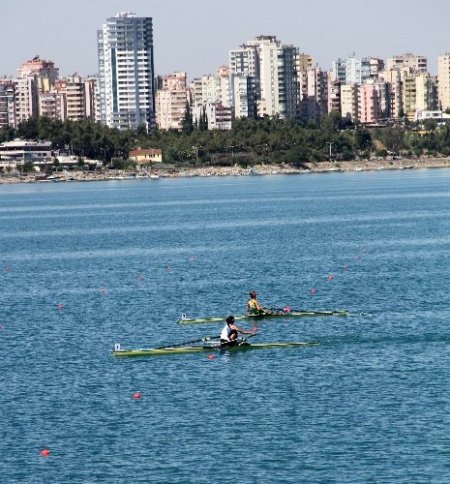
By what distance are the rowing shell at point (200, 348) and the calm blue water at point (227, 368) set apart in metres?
0.45

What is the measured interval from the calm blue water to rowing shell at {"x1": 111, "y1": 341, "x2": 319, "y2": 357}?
0.45 metres

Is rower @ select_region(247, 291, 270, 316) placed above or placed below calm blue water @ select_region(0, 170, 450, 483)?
above

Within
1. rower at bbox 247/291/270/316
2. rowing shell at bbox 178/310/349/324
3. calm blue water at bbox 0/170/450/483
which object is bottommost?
calm blue water at bbox 0/170/450/483

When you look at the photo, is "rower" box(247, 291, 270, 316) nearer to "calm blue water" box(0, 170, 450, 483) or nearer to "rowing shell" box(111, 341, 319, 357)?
"calm blue water" box(0, 170, 450, 483)

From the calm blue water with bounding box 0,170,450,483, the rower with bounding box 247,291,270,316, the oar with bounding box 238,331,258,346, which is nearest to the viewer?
the calm blue water with bounding box 0,170,450,483

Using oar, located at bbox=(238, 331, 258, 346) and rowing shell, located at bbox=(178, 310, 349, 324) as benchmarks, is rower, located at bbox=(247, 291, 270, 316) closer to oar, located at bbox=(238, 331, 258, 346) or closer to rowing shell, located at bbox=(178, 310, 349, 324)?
rowing shell, located at bbox=(178, 310, 349, 324)

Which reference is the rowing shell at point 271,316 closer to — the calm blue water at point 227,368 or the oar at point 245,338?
the calm blue water at point 227,368

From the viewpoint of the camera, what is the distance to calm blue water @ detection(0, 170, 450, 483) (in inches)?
1113

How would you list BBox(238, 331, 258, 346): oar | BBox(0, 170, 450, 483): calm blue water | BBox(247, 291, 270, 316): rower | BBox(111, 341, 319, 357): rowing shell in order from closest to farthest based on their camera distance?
1. BBox(0, 170, 450, 483): calm blue water
2. BBox(111, 341, 319, 357): rowing shell
3. BBox(238, 331, 258, 346): oar
4. BBox(247, 291, 270, 316): rower

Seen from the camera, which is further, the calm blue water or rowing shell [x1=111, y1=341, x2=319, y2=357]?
rowing shell [x1=111, y1=341, x2=319, y2=357]

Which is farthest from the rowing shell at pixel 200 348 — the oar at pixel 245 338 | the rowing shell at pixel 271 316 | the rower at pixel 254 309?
the rowing shell at pixel 271 316

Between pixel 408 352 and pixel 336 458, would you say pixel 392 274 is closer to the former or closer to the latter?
pixel 408 352

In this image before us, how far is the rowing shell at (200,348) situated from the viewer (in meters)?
39.8

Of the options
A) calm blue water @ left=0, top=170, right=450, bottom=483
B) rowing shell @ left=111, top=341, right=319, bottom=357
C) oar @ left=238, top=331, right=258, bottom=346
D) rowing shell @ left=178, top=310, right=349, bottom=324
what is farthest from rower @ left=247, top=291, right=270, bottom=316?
rowing shell @ left=111, top=341, right=319, bottom=357
